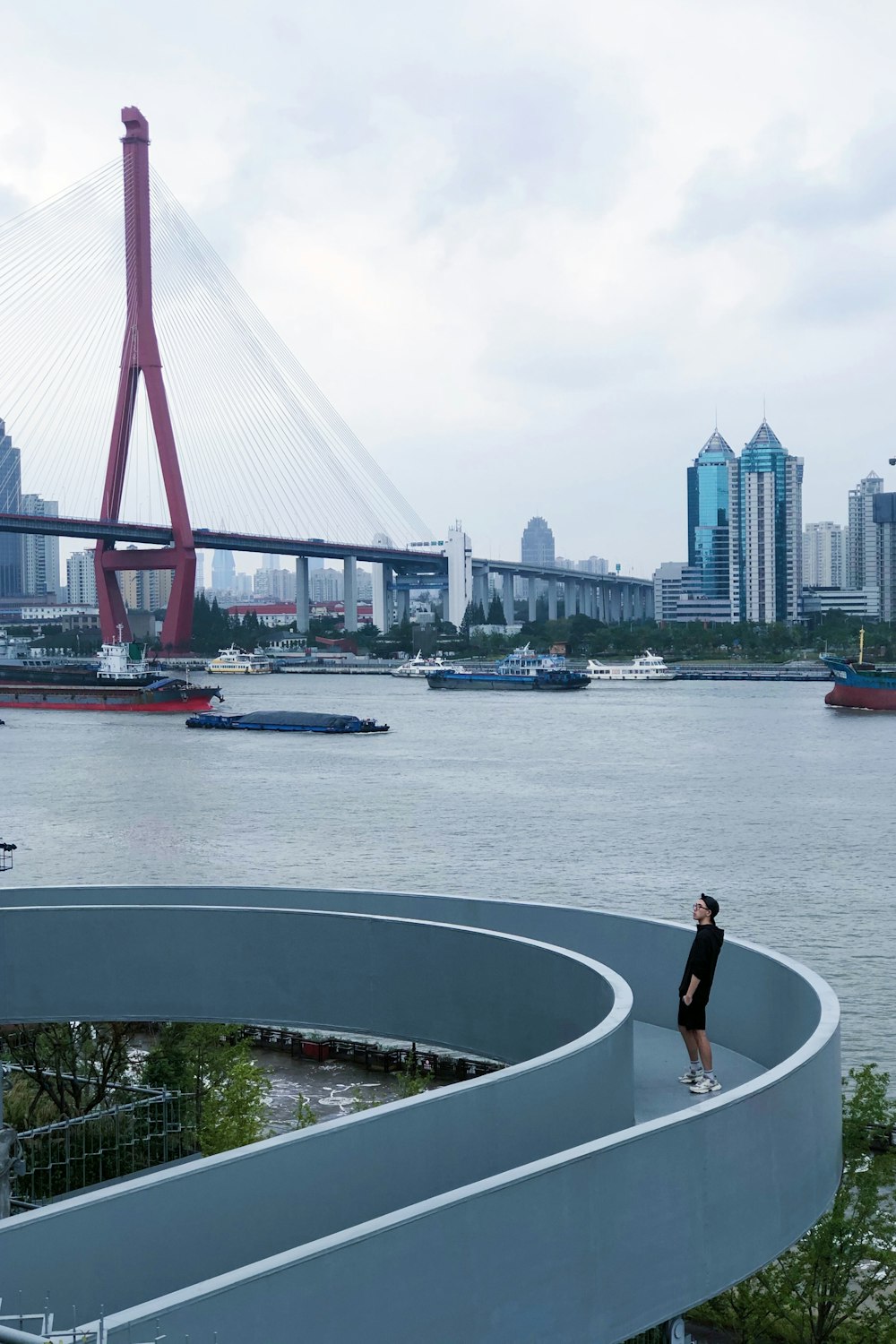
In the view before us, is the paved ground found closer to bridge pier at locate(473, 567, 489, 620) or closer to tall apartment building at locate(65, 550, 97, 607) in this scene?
bridge pier at locate(473, 567, 489, 620)

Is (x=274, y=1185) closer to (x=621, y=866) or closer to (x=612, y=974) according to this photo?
(x=612, y=974)

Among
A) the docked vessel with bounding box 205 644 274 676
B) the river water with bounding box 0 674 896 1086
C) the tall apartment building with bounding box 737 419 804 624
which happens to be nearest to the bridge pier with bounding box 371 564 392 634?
the docked vessel with bounding box 205 644 274 676

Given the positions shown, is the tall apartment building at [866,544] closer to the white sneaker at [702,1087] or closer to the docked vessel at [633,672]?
the docked vessel at [633,672]

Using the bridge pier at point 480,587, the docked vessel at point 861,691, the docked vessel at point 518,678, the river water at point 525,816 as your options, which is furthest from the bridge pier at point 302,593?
the river water at point 525,816

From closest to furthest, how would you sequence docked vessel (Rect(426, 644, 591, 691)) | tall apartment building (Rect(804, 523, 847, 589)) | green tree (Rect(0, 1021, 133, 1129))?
green tree (Rect(0, 1021, 133, 1129)) → docked vessel (Rect(426, 644, 591, 691)) → tall apartment building (Rect(804, 523, 847, 589))

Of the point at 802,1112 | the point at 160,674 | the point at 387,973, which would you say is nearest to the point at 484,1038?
the point at 387,973

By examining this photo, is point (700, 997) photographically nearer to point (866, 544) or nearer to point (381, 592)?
point (381, 592)

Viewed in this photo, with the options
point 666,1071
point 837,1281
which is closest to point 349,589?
point 837,1281
